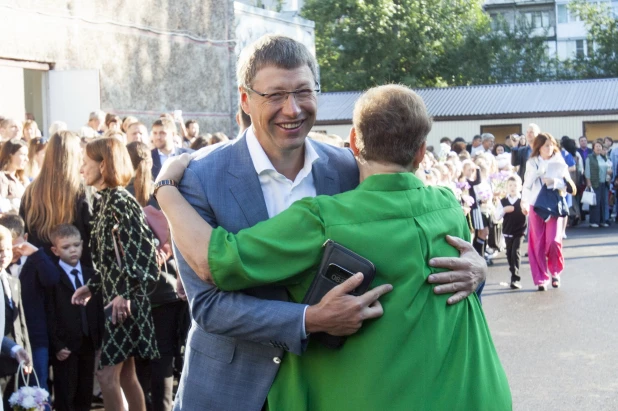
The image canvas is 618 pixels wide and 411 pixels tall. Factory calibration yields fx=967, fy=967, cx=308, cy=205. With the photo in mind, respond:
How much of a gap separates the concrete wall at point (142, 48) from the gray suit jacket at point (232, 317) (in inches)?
418

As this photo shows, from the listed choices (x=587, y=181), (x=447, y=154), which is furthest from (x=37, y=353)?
(x=587, y=181)

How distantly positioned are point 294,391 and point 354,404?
21 centimetres

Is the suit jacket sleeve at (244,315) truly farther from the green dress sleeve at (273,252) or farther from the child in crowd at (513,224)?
the child in crowd at (513,224)

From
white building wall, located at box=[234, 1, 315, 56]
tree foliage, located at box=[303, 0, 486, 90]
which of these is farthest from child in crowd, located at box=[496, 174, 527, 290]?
tree foliage, located at box=[303, 0, 486, 90]

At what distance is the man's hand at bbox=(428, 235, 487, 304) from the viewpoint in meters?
2.97

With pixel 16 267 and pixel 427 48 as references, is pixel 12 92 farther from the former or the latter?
pixel 427 48

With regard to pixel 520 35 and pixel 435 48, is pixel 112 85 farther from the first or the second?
pixel 520 35

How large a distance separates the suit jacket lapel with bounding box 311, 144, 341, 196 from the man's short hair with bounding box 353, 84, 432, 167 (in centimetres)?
35

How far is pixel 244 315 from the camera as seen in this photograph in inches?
116

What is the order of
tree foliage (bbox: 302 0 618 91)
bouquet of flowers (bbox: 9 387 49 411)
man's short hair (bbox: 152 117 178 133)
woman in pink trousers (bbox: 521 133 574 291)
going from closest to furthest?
bouquet of flowers (bbox: 9 387 49 411), man's short hair (bbox: 152 117 178 133), woman in pink trousers (bbox: 521 133 574 291), tree foliage (bbox: 302 0 618 91)

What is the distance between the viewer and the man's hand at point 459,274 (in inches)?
117

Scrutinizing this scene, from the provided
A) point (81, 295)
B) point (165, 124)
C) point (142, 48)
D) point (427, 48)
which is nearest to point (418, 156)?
point (81, 295)

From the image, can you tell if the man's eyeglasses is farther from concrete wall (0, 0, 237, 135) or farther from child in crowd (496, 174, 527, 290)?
concrete wall (0, 0, 237, 135)

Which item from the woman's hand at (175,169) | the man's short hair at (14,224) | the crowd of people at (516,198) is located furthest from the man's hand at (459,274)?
the crowd of people at (516,198)
